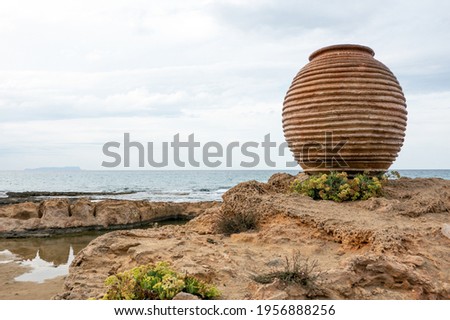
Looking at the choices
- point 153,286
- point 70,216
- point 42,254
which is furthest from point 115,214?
point 153,286

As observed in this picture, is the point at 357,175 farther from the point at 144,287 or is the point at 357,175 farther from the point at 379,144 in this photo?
the point at 144,287

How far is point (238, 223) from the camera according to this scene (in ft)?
22.1

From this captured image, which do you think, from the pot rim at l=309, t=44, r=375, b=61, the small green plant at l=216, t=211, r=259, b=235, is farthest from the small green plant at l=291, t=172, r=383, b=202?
the pot rim at l=309, t=44, r=375, b=61

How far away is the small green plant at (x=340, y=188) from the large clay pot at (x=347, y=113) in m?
0.67

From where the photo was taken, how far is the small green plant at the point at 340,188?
7.57 meters

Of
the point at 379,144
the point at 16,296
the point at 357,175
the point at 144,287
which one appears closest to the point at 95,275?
the point at 144,287

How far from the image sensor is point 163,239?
247 inches

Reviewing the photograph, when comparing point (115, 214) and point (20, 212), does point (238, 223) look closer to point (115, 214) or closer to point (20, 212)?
point (115, 214)

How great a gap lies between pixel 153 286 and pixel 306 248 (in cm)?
273

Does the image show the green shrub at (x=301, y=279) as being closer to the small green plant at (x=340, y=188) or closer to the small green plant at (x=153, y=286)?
the small green plant at (x=153, y=286)

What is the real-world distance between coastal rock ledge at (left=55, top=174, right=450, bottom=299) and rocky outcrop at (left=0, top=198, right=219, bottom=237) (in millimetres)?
8330

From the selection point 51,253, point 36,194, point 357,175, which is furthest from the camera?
point 36,194

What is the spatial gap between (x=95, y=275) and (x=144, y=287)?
156cm

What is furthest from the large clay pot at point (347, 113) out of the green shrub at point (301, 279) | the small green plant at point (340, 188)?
the green shrub at point (301, 279)
